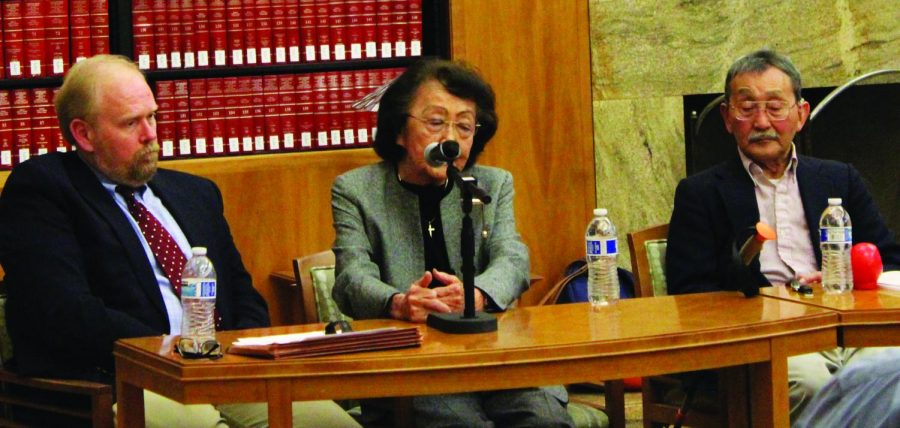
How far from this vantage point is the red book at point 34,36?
17.2 feet

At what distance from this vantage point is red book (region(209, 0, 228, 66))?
17.8 feet

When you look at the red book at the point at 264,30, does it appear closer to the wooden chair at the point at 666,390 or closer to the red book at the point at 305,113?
the red book at the point at 305,113

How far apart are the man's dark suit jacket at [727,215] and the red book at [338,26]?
1.97m

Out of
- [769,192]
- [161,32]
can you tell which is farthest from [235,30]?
[769,192]

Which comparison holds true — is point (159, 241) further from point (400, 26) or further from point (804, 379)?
point (400, 26)

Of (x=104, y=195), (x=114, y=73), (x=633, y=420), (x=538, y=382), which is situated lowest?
(x=633, y=420)

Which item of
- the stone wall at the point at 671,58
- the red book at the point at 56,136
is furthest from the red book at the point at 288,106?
the stone wall at the point at 671,58

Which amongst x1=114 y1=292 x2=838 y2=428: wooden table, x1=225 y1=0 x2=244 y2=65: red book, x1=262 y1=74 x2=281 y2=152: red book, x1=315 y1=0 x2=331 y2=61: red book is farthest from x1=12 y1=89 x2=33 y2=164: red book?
x1=114 y1=292 x2=838 y2=428: wooden table

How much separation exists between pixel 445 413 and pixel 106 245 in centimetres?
99

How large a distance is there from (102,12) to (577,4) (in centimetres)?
193

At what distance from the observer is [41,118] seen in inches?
208

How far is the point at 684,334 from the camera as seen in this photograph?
292 cm

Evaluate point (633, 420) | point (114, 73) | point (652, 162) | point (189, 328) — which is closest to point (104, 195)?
point (114, 73)

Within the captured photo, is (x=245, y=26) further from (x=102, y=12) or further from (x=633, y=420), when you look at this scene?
(x=633, y=420)
